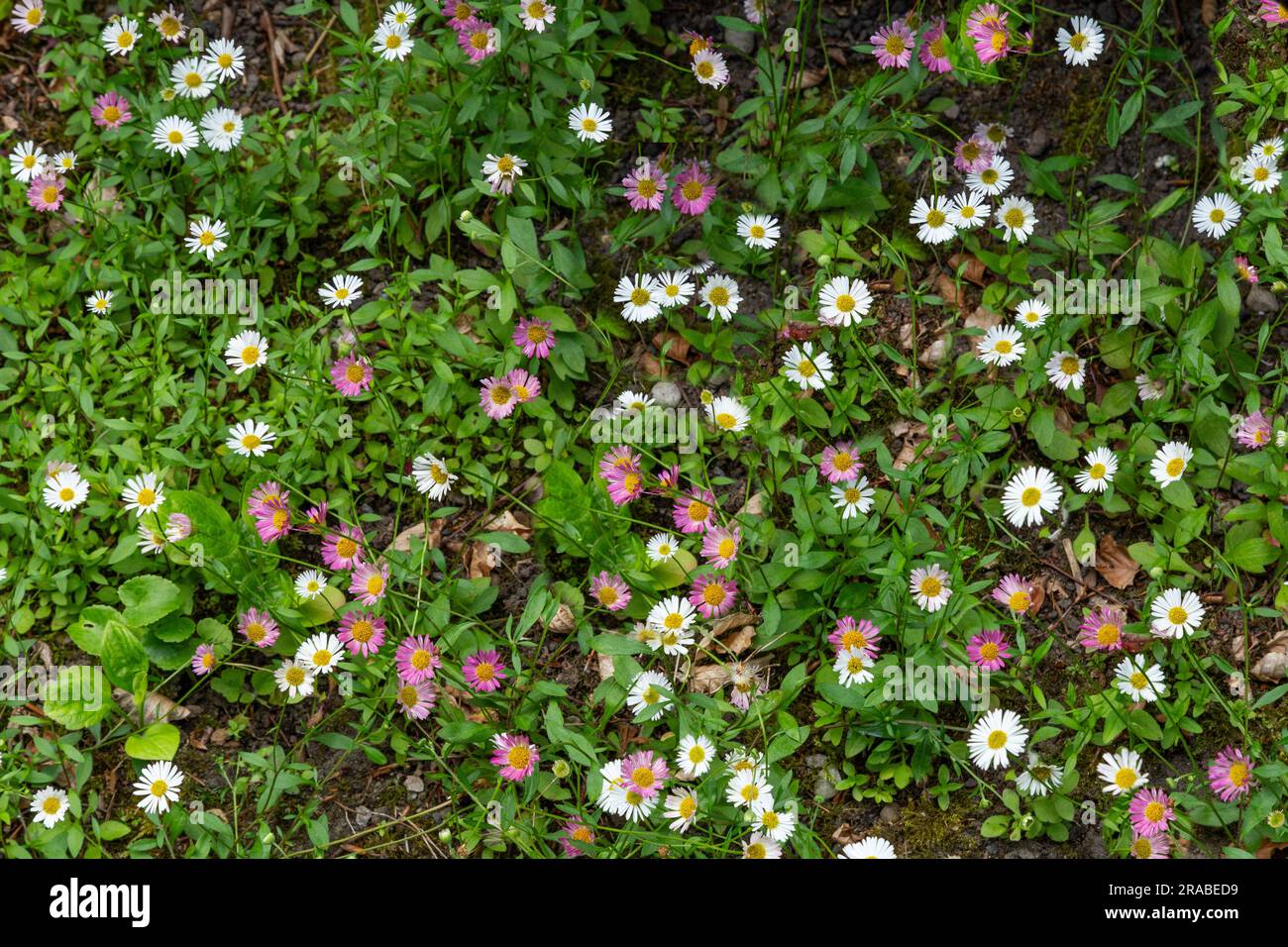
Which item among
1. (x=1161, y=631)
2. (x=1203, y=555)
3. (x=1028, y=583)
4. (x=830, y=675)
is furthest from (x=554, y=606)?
(x=1203, y=555)

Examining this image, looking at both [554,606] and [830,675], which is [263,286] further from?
[830,675]

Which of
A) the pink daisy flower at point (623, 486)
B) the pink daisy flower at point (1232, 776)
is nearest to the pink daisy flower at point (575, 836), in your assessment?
the pink daisy flower at point (623, 486)

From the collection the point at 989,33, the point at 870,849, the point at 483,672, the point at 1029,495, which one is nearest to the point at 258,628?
the point at 483,672

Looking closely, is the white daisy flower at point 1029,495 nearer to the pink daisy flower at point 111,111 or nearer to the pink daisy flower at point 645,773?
the pink daisy flower at point 645,773

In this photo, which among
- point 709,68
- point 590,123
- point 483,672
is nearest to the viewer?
point 483,672

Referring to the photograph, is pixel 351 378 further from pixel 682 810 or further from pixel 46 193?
pixel 682 810

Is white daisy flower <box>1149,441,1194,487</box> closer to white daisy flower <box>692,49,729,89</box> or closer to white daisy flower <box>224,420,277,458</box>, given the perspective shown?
white daisy flower <box>692,49,729,89</box>
